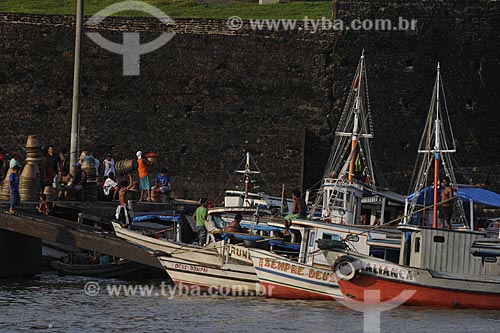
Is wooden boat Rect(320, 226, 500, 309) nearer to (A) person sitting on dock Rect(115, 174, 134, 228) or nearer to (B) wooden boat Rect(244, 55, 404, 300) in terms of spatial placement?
(B) wooden boat Rect(244, 55, 404, 300)

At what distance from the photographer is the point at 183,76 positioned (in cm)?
4231

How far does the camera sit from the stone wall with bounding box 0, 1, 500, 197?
42.0 meters

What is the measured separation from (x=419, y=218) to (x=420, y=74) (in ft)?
34.2

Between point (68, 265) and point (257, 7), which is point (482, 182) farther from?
point (68, 265)

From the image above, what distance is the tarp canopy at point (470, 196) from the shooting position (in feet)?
107

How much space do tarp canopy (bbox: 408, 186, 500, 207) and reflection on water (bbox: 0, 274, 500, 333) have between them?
489 centimetres

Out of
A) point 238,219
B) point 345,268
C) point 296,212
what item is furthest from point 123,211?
point 345,268

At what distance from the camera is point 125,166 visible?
126 ft

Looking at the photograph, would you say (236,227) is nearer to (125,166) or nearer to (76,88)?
(76,88)

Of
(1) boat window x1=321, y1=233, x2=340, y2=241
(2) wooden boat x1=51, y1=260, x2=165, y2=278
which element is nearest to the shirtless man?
(1) boat window x1=321, y1=233, x2=340, y2=241

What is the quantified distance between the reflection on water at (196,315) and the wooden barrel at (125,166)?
8459 millimetres

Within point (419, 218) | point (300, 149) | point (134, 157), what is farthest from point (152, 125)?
point (419, 218)

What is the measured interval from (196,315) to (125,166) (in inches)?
482

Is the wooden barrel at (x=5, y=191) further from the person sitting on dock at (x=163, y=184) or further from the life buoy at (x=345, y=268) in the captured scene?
the life buoy at (x=345, y=268)
